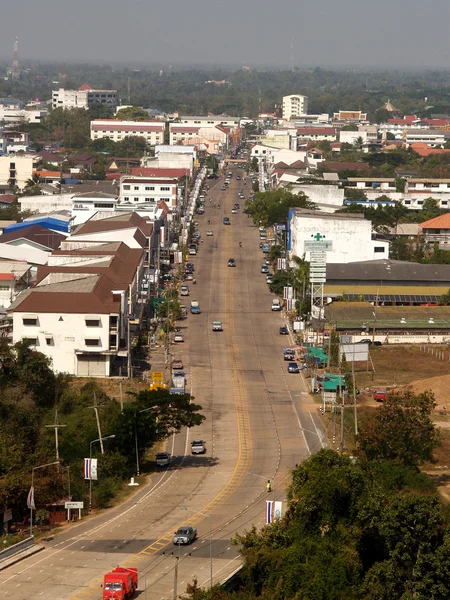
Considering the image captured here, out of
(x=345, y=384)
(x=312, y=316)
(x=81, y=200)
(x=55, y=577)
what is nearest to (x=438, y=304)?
(x=312, y=316)

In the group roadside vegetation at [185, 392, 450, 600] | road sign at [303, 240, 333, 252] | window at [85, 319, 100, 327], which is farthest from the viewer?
road sign at [303, 240, 333, 252]

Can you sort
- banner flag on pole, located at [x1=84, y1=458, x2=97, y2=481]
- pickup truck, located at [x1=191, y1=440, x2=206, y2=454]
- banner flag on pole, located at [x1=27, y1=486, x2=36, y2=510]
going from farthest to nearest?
pickup truck, located at [x1=191, y1=440, x2=206, y2=454] < banner flag on pole, located at [x1=84, y1=458, x2=97, y2=481] < banner flag on pole, located at [x1=27, y1=486, x2=36, y2=510]

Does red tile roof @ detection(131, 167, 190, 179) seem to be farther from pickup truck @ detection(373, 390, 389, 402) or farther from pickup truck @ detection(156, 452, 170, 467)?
pickup truck @ detection(156, 452, 170, 467)

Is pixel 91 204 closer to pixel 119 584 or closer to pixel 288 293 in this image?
pixel 288 293

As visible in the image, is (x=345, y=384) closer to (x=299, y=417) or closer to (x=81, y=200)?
(x=299, y=417)

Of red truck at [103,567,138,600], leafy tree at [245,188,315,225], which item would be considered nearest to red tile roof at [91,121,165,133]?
leafy tree at [245,188,315,225]
